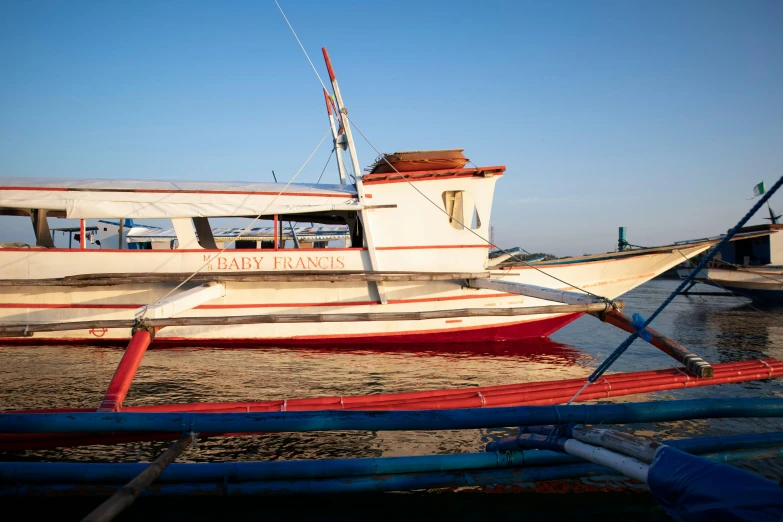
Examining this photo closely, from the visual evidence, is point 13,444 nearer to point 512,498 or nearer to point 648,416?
point 512,498

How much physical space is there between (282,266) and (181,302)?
10.3 feet

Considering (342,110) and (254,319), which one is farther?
(342,110)

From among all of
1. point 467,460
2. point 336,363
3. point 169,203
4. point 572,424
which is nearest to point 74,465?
point 467,460

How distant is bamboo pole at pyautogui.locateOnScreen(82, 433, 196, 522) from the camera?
2737 millimetres

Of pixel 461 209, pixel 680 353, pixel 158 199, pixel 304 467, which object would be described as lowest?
pixel 304 467

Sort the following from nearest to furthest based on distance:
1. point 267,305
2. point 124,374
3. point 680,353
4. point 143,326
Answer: point 124,374 → point 680,353 → point 143,326 → point 267,305

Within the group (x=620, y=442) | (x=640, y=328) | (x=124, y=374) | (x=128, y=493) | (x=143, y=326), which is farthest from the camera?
(x=143, y=326)

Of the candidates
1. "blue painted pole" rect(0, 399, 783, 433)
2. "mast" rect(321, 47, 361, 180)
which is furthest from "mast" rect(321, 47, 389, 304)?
"blue painted pole" rect(0, 399, 783, 433)

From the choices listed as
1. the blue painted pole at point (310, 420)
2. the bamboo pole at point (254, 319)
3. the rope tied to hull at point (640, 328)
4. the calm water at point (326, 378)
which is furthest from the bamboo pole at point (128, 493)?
the rope tied to hull at point (640, 328)

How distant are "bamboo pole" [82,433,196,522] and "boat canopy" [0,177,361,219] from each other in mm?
7881

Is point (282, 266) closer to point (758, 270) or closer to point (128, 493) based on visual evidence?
point (128, 493)

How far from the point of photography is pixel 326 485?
4.25 m

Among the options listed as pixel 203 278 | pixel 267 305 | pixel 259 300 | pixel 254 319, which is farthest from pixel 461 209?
pixel 203 278

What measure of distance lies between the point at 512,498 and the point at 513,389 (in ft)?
7.03
